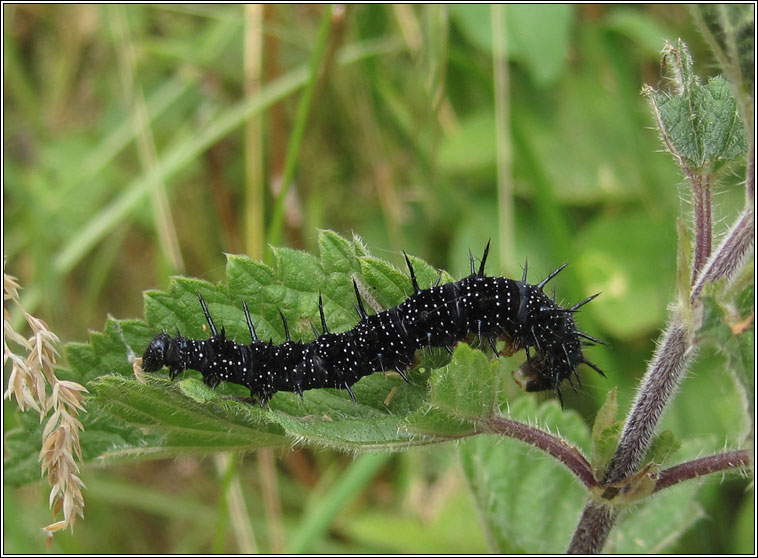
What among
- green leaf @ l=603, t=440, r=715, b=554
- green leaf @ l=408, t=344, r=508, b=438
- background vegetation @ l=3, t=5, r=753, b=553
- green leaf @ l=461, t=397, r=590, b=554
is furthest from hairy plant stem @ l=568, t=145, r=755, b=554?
background vegetation @ l=3, t=5, r=753, b=553

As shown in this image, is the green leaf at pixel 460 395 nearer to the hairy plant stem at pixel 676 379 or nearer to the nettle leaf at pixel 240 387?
the nettle leaf at pixel 240 387

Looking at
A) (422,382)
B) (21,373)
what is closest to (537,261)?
(422,382)

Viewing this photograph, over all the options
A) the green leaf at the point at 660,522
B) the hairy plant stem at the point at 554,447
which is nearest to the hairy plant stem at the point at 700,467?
the hairy plant stem at the point at 554,447

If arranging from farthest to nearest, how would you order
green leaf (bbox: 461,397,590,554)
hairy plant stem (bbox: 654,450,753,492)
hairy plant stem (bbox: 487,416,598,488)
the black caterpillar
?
green leaf (bbox: 461,397,590,554) < the black caterpillar < hairy plant stem (bbox: 487,416,598,488) < hairy plant stem (bbox: 654,450,753,492)

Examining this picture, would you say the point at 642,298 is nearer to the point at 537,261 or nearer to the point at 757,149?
the point at 537,261

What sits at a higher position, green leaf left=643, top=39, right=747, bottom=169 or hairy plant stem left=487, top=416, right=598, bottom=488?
green leaf left=643, top=39, right=747, bottom=169

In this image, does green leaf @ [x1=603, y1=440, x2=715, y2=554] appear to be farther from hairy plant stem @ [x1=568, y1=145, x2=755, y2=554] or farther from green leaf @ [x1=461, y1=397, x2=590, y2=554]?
hairy plant stem @ [x1=568, y1=145, x2=755, y2=554]
